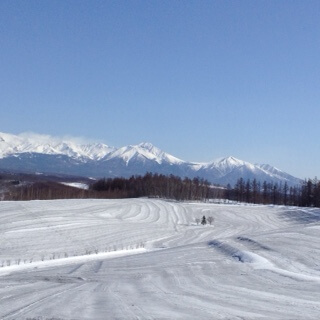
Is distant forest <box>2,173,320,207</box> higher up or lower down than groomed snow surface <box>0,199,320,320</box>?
higher up

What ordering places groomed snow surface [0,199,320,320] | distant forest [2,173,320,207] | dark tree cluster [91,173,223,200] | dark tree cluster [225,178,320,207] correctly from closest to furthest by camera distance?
groomed snow surface [0,199,320,320], dark tree cluster [225,178,320,207], distant forest [2,173,320,207], dark tree cluster [91,173,223,200]

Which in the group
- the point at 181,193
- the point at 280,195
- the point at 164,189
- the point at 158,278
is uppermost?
the point at 280,195

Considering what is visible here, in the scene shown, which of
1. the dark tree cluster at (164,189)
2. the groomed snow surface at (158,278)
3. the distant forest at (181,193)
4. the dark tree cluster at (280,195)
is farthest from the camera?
the dark tree cluster at (164,189)

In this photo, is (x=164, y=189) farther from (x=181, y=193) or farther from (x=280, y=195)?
(x=280, y=195)

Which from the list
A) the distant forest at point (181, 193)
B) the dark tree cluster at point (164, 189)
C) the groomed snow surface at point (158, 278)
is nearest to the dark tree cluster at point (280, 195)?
the distant forest at point (181, 193)

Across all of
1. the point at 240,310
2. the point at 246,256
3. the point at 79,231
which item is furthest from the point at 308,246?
the point at 79,231

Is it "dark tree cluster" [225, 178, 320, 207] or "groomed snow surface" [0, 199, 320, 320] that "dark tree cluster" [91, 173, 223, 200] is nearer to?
"dark tree cluster" [225, 178, 320, 207]

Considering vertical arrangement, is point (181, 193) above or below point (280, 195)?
below

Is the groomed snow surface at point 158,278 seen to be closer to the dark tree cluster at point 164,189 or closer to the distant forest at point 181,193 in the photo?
the distant forest at point 181,193

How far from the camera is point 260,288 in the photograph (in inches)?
588

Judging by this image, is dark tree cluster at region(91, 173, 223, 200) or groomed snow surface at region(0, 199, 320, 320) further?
dark tree cluster at region(91, 173, 223, 200)

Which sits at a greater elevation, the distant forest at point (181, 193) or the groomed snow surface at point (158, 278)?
the distant forest at point (181, 193)

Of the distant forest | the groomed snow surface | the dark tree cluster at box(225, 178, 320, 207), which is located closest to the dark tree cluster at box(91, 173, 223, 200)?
the distant forest

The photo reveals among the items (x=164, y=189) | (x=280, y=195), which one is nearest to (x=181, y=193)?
(x=164, y=189)
